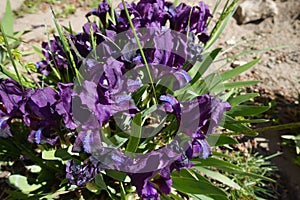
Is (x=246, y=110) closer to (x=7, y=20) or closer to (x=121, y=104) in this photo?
(x=121, y=104)

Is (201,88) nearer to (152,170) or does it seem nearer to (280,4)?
(152,170)

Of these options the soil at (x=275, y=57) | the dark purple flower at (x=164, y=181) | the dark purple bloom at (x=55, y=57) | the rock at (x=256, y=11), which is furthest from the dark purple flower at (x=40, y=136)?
the rock at (x=256, y=11)

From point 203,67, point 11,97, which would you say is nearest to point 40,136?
point 11,97

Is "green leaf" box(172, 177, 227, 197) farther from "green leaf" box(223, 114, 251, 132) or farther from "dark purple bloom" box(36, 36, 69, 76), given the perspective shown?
"dark purple bloom" box(36, 36, 69, 76)

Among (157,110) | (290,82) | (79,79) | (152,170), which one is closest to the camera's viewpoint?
(152,170)

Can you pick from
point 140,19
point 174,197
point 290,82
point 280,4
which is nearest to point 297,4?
point 280,4

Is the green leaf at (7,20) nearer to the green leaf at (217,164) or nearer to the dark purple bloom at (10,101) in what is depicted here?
the dark purple bloom at (10,101)

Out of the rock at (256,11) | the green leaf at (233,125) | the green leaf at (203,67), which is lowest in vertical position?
the green leaf at (233,125)
